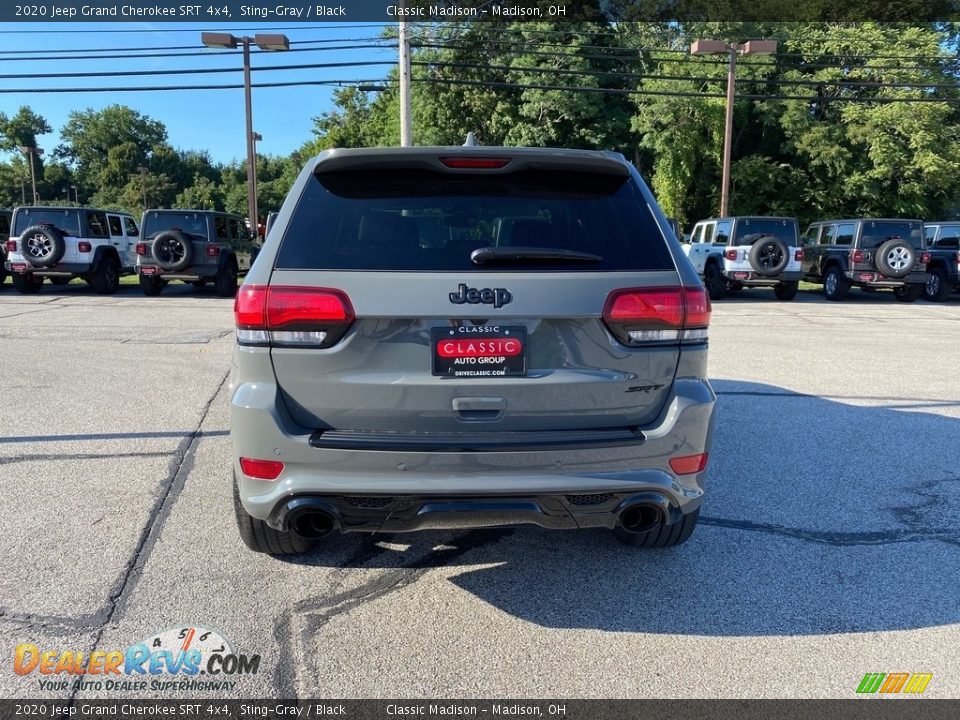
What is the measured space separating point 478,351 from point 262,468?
913mm

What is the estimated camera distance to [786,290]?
17.8 m

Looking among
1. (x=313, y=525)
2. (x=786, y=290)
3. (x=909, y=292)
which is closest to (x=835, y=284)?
(x=786, y=290)

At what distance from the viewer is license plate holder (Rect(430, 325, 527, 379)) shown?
257cm

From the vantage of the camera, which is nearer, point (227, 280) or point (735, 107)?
point (227, 280)

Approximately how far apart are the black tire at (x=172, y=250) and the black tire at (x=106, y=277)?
1.52m

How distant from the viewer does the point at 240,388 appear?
2.66 m

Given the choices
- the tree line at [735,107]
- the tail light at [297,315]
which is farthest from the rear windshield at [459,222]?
the tree line at [735,107]

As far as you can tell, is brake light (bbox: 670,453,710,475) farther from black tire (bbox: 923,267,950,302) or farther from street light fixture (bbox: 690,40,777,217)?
street light fixture (bbox: 690,40,777,217)

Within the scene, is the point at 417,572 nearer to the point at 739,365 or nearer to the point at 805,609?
the point at 805,609

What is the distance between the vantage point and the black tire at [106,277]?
16859mm

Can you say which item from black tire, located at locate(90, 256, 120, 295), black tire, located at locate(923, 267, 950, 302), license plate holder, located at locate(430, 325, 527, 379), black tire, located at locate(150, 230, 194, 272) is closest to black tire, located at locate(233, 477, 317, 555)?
license plate holder, located at locate(430, 325, 527, 379)

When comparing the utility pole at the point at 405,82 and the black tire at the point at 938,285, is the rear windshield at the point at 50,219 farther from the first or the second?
the black tire at the point at 938,285

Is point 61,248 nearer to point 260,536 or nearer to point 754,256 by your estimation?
point 260,536

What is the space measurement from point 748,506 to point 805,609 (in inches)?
43.1
